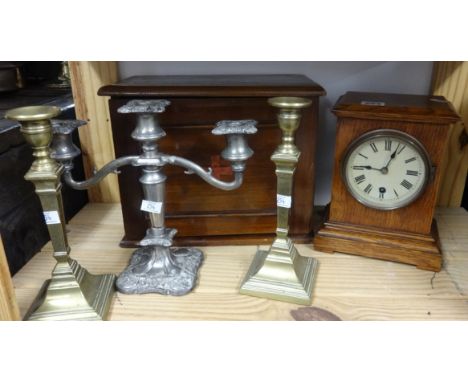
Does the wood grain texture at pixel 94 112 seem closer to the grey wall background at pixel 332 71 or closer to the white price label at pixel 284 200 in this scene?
the grey wall background at pixel 332 71

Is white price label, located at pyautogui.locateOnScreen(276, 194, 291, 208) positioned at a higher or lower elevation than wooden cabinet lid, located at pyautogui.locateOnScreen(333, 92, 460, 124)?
lower

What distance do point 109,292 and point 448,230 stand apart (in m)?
0.77

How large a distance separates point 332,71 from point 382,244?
43 centimetres

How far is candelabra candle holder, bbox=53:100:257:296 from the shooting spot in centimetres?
69

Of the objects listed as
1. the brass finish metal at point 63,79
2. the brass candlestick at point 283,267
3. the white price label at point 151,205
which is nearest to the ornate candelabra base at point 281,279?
the brass candlestick at point 283,267

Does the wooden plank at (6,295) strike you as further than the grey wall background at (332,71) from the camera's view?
No

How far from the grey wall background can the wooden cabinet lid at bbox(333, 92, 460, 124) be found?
0.53 ft

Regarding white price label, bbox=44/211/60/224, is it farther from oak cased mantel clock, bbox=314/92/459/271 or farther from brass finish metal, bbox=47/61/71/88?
brass finish metal, bbox=47/61/71/88

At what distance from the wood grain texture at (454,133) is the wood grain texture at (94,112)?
2.57 feet

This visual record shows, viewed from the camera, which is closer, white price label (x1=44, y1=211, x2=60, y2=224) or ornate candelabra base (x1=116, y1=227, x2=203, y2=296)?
white price label (x1=44, y1=211, x2=60, y2=224)

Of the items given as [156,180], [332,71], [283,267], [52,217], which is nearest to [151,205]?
[156,180]

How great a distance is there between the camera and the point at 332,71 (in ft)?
3.34

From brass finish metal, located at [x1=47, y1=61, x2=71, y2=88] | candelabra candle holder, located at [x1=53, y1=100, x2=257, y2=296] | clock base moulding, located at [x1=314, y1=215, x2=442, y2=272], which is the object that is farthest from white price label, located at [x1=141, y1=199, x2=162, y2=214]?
brass finish metal, located at [x1=47, y1=61, x2=71, y2=88]

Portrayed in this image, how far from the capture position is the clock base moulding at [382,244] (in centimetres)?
83
